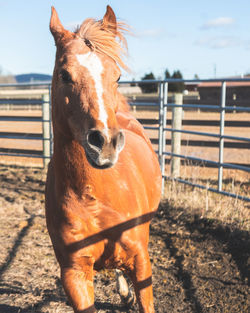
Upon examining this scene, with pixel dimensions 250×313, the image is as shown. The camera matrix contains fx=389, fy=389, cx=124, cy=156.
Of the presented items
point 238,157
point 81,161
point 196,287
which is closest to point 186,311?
point 196,287

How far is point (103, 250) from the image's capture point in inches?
97.4

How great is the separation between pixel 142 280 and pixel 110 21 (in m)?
1.69

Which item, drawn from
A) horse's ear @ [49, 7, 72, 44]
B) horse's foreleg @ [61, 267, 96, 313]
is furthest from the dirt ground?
horse's ear @ [49, 7, 72, 44]

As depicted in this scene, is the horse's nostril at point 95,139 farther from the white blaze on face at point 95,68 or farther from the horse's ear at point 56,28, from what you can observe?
the horse's ear at point 56,28

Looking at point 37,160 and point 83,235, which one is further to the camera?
point 37,160

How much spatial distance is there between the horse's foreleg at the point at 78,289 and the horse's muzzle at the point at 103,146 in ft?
3.06

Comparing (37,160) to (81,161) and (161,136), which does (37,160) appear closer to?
(161,136)

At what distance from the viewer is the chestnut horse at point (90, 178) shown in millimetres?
1987

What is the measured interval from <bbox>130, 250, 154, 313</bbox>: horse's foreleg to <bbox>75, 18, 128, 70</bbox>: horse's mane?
1.24m

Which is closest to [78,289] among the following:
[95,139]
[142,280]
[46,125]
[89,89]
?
[142,280]

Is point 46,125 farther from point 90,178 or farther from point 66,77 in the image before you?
point 66,77

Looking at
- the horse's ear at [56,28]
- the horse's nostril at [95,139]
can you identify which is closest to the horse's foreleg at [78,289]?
the horse's nostril at [95,139]

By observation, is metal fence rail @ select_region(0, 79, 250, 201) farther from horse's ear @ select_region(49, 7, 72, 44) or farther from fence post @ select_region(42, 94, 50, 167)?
horse's ear @ select_region(49, 7, 72, 44)

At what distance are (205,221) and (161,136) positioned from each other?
6.28 ft
